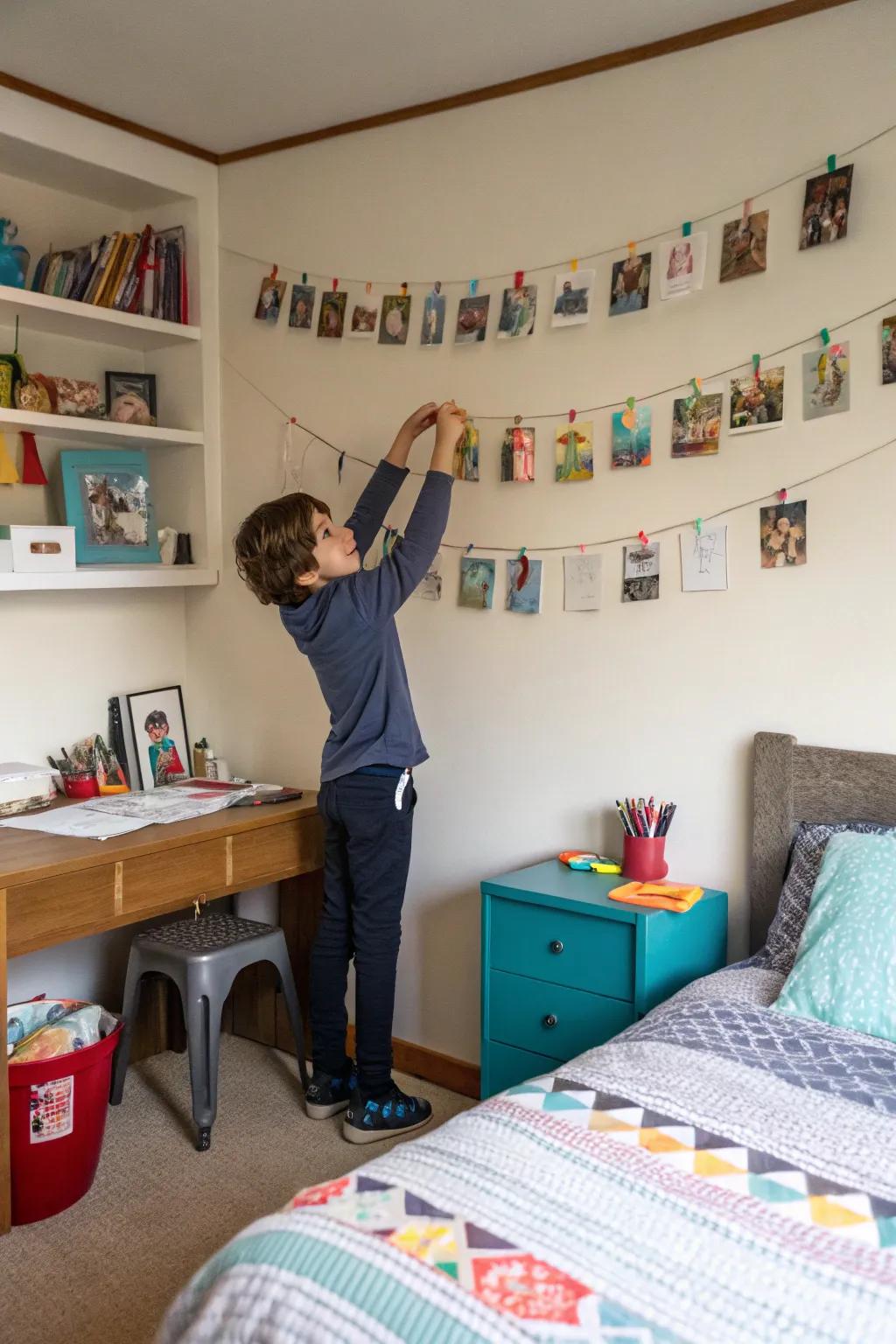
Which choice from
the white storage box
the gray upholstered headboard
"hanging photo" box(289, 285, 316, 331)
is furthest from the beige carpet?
"hanging photo" box(289, 285, 316, 331)

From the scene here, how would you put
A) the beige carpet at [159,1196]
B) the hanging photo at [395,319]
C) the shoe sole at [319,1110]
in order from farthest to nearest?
the hanging photo at [395,319] → the shoe sole at [319,1110] → the beige carpet at [159,1196]

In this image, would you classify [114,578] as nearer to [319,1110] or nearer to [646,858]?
[319,1110]

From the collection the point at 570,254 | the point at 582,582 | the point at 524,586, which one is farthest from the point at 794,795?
the point at 570,254

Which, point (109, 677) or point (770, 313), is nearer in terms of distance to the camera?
point (770, 313)

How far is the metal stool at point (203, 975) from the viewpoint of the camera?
259 centimetres

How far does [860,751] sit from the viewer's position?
2234mm

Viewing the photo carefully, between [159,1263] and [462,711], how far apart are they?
1.41 meters

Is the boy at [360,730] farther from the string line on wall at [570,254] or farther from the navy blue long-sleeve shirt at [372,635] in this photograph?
the string line on wall at [570,254]

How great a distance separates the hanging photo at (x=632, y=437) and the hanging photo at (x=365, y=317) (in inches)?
31.1

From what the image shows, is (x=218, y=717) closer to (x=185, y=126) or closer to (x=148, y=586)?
(x=148, y=586)

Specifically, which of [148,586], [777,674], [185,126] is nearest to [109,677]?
[148,586]

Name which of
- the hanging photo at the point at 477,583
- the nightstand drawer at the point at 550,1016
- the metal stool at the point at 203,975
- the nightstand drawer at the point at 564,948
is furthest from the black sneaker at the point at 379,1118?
the hanging photo at the point at 477,583

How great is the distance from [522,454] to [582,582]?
1.14 feet

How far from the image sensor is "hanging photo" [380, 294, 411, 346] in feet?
9.53
